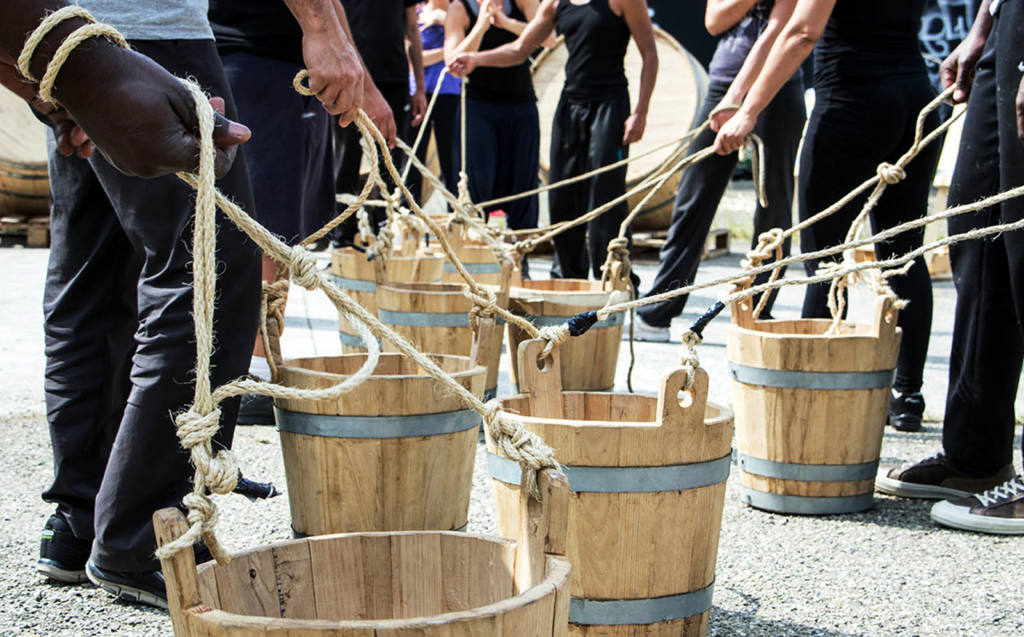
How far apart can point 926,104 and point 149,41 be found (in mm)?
2968

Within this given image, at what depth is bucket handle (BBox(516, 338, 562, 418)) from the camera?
7.72 feet

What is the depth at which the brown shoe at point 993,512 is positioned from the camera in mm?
3086

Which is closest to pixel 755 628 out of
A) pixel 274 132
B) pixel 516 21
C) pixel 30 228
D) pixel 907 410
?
pixel 907 410

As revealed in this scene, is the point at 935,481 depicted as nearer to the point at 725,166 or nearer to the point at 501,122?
the point at 725,166

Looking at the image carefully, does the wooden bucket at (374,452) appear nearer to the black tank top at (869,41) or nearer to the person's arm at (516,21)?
the black tank top at (869,41)

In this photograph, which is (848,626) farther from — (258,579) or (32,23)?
(32,23)

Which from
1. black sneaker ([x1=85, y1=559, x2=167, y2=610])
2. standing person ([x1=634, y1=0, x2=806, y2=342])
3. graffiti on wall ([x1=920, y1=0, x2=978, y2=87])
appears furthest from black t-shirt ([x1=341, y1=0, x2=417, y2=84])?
graffiti on wall ([x1=920, y1=0, x2=978, y2=87])

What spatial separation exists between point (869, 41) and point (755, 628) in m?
2.49

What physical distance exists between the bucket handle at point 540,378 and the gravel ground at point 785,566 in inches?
24.8

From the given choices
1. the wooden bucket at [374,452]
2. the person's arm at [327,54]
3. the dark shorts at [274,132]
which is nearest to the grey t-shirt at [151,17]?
the person's arm at [327,54]

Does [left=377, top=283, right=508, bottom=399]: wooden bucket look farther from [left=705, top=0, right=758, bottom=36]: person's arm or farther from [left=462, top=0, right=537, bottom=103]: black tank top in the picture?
[left=462, top=0, right=537, bottom=103]: black tank top

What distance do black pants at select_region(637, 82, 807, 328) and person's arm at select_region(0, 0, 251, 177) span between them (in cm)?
440

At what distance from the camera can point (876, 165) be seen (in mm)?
4117

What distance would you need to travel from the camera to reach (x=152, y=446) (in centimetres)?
224
